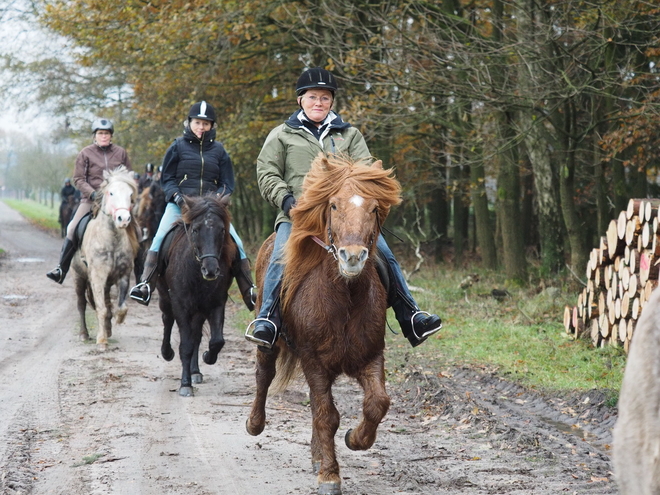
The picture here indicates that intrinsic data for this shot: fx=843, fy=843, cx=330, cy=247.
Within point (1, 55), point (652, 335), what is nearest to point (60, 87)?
point (1, 55)

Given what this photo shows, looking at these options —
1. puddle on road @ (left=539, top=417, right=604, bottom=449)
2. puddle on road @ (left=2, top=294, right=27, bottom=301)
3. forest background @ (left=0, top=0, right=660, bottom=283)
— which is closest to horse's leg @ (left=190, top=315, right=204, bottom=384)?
puddle on road @ (left=539, top=417, right=604, bottom=449)

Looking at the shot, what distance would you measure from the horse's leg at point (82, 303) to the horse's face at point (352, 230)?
26.4 ft

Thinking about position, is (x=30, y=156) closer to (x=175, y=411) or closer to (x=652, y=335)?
(x=175, y=411)

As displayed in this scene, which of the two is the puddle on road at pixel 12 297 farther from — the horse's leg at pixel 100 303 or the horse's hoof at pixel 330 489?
the horse's hoof at pixel 330 489

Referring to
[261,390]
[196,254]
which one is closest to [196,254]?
[196,254]

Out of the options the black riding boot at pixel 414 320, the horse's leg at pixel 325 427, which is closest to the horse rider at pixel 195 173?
the black riding boot at pixel 414 320

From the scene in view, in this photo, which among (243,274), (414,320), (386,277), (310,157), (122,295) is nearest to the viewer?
(386,277)

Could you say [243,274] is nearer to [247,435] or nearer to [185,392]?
[185,392]

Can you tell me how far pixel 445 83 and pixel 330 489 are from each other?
1031 centimetres

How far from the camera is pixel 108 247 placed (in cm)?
1217

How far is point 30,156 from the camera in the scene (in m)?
90.6

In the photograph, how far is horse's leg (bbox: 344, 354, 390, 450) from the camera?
17.1 ft

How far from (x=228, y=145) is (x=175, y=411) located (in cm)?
1530

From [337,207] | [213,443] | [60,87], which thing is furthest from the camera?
[60,87]
